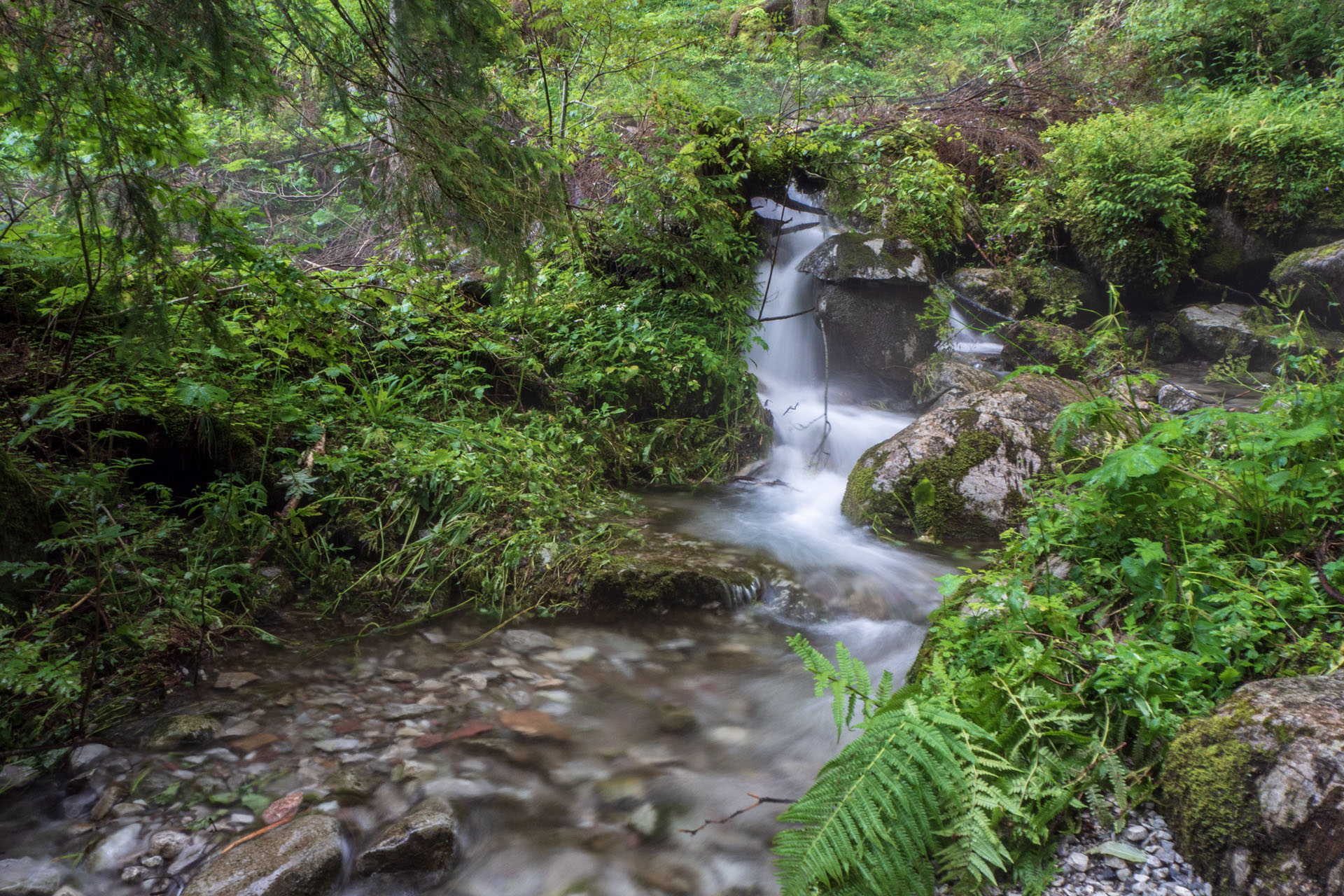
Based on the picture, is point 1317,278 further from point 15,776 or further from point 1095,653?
point 15,776

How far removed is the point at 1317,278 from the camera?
8.57 metres

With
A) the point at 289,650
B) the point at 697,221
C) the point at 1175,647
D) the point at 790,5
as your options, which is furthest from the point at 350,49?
the point at 790,5

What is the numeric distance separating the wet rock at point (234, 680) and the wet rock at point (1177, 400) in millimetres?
7592

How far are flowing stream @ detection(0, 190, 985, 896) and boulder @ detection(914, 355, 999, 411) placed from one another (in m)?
3.05

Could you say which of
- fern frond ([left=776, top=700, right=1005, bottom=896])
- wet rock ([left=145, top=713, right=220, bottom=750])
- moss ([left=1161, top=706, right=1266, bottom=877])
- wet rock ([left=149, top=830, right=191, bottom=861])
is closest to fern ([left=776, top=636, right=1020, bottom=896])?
fern frond ([left=776, top=700, right=1005, bottom=896])

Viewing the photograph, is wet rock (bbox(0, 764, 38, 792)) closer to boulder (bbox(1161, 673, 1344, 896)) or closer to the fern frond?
the fern frond

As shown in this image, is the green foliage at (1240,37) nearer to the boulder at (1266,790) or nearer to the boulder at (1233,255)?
the boulder at (1233,255)

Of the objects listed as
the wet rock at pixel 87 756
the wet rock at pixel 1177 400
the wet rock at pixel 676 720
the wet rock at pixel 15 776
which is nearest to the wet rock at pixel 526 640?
the wet rock at pixel 676 720

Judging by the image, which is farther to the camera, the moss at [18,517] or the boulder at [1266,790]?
the moss at [18,517]

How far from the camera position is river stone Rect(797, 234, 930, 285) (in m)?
8.22

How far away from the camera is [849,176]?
27.1 feet

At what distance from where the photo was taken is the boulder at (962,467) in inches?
203

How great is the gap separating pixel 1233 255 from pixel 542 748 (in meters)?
10.8

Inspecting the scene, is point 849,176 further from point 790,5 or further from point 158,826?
point 790,5
